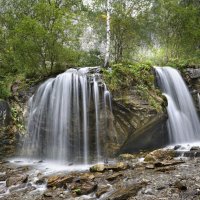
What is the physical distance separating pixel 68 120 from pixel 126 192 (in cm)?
630

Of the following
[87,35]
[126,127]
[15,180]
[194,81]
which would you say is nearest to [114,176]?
[15,180]

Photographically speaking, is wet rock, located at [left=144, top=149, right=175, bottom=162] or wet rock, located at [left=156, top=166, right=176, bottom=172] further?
wet rock, located at [left=144, top=149, right=175, bottom=162]

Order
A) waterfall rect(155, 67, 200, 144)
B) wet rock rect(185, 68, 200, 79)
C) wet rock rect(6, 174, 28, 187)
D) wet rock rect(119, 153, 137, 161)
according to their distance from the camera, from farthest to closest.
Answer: wet rock rect(185, 68, 200, 79) → waterfall rect(155, 67, 200, 144) → wet rock rect(119, 153, 137, 161) → wet rock rect(6, 174, 28, 187)

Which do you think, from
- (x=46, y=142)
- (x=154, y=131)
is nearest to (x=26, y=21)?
(x=46, y=142)

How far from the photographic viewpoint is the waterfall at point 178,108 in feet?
44.8

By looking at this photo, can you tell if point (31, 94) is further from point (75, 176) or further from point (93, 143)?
point (75, 176)

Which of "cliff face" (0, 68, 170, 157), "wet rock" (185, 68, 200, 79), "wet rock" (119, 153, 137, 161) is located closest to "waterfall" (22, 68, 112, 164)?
"cliff face" (0, 68, 170, 157)

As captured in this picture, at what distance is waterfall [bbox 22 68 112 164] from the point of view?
11914 millimetres

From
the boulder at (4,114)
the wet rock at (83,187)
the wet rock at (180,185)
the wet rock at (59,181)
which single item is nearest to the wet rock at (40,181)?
Result: the wet rock at (59,181)

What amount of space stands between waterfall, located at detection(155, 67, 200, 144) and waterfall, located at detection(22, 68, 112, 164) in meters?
3.69

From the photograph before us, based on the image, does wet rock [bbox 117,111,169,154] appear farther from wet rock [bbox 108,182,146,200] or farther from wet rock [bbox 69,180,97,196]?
wet rock [bbox 108,182,146,200]

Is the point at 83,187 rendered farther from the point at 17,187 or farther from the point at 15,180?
the point at 15,180

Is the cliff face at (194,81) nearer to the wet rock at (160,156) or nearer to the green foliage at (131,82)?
the green foliage at (131,82)

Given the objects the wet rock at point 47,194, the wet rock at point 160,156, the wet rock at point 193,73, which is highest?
the wet rock at point 193,73
